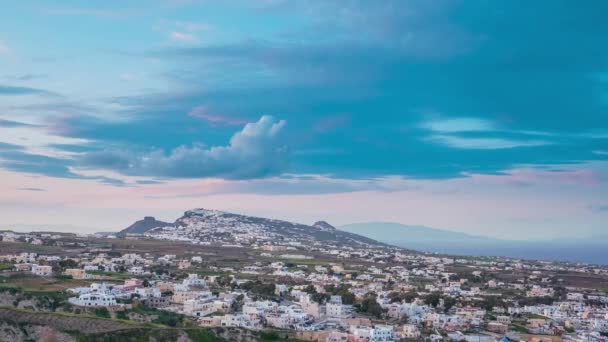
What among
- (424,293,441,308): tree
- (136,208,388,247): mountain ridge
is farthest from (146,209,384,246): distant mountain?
(424,293,441,308): tree

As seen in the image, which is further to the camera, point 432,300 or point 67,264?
point 67,264

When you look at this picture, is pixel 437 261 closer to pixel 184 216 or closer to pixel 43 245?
pixel 43 245

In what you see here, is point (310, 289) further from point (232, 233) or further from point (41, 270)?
point (232, 233)

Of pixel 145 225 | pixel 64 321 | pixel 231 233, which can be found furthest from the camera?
pixel 145 225

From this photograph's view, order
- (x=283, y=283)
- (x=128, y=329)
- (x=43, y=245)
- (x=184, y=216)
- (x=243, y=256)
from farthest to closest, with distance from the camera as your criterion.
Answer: (x=184, y=216), (x=243, y=256), (x=43, y=245), (x=283, y=283), (x=128, y=329)

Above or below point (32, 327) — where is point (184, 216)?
above

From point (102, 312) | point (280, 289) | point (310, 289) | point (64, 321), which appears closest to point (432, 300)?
point (310, 289)

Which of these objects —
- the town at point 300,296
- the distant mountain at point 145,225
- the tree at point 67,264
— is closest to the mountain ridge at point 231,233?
the distant mountain at point 145,225

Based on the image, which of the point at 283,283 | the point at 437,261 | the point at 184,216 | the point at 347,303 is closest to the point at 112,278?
the point at 283,283
